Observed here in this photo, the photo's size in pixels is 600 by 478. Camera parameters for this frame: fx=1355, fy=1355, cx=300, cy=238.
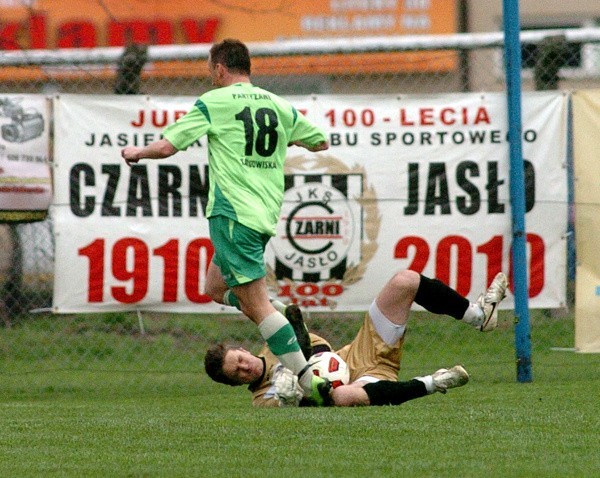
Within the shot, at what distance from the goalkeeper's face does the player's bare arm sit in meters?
1.11

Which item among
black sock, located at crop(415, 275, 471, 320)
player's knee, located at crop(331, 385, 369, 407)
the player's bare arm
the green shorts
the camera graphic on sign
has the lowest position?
player's knee, located at crop(331, 385, 369, 407)

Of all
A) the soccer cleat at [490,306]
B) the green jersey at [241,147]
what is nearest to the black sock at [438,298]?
the soccer cleat at [490,306]

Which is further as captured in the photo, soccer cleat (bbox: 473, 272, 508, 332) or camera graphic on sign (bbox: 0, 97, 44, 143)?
camera graphic on sign (bbox: 0, 97, 44, 143)

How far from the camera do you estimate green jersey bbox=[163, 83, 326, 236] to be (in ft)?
24.1

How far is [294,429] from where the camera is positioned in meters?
6.12

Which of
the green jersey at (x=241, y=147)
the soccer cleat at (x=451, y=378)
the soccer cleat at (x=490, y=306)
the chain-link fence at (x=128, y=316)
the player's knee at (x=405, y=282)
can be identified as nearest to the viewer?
the soccer cleat at (x=451, y=378)

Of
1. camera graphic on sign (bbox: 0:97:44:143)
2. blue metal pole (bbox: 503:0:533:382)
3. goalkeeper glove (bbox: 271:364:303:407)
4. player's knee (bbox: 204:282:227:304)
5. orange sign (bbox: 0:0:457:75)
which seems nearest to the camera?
goalkeeper glove (bbox: 271:364:303:407)

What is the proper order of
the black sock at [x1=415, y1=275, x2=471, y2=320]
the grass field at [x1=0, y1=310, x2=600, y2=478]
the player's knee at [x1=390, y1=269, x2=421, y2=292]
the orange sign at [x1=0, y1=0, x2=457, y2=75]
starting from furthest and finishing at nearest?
the orange sign at [x1=0, y1=0, x2=457, y2=75]
the black sock at [x1=415, y1=275, x2=471, y2=320]
the player's knee at [x1=390, y1=269, x2=421, y2=292]
the grass field at [x1=0, y1=310, x2=600, y2=478]

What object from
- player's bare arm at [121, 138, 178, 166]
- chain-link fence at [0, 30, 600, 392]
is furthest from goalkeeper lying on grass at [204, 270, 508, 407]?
chain-link fence at [0, 30, 600, 392]

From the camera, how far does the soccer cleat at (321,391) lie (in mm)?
7102

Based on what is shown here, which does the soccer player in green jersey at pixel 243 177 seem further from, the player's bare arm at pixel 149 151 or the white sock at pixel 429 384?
the white sock at pixel 429 384

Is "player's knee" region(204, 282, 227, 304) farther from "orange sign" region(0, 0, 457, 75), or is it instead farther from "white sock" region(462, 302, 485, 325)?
"orange sign" region(0, 0, 457, 75)

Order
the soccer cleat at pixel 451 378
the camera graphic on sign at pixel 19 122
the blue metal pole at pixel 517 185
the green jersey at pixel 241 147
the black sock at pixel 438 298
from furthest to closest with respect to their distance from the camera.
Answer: the camera graphic on sign at pixel 19 122
the blue metal pole at pixel 517 185
the black sock at pixel 438 298
the green jersey at pixel 241 147
the soccer cleat at pixel 451 378

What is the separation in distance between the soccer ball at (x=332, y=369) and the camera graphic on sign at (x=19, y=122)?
9.87ft
